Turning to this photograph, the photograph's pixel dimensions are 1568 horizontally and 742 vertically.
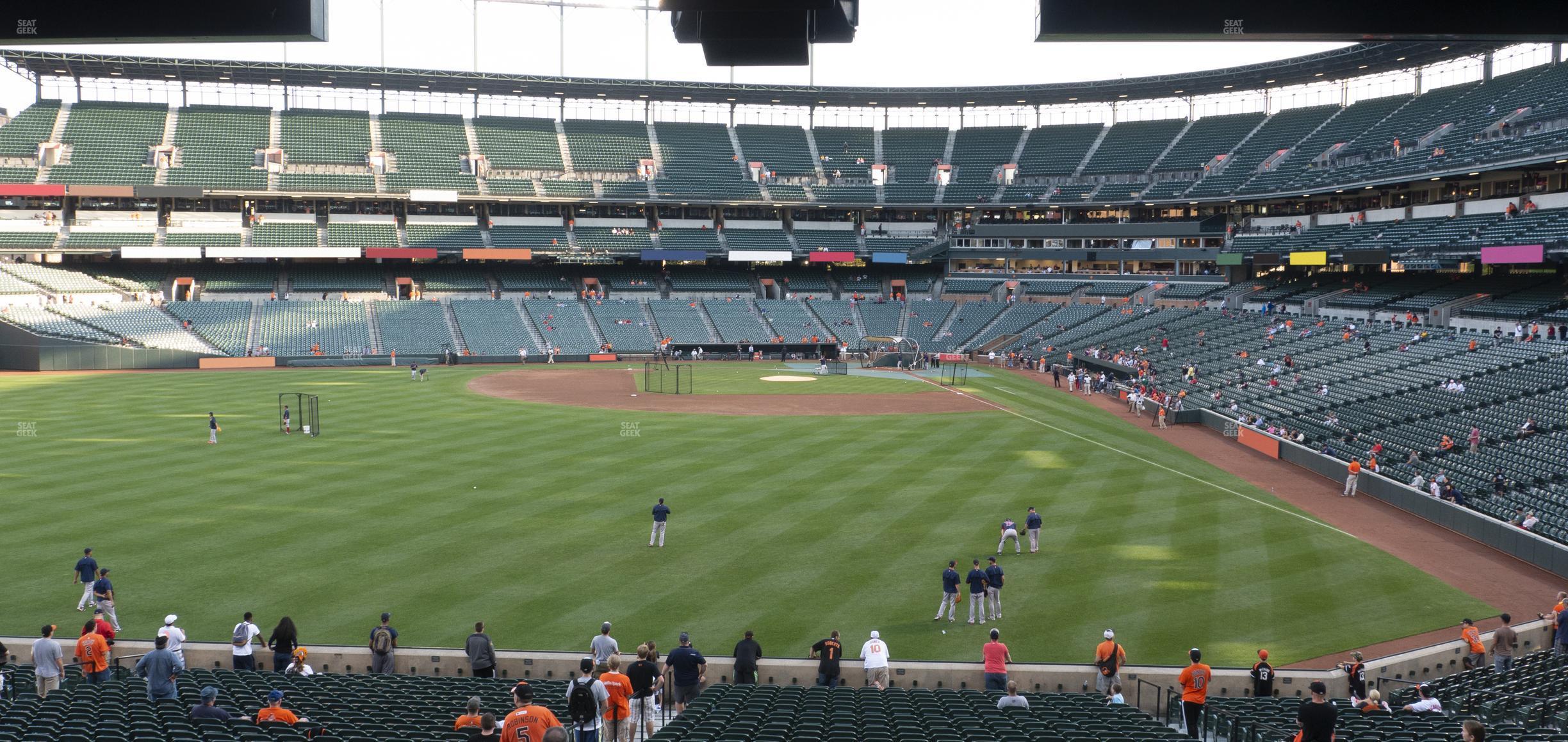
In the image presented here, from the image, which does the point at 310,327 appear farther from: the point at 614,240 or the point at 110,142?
the point at 614,240

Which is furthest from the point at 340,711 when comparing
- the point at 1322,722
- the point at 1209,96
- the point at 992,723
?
the point at 1209,96

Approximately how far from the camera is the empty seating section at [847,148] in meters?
104

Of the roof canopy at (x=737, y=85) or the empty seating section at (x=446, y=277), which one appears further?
the empty seating section at (x=446, y=277)

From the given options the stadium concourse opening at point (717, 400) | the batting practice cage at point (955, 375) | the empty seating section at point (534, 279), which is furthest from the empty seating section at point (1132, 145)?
the empty seating section at point (534, 279)

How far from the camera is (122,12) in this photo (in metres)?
6.52

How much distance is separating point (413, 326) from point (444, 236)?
1175 cm

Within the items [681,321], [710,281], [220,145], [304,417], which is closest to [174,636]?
[304,417]

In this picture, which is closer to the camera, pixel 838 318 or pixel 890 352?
pixel 890 352

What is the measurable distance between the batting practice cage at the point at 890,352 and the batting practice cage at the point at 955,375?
9.99 feet

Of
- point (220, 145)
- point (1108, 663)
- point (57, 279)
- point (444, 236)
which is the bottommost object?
point (1108, 663)

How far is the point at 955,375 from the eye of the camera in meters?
69.2

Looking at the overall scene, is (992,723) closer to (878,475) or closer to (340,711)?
(340,711)

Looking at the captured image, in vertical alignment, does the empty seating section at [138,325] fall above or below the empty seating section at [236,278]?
below

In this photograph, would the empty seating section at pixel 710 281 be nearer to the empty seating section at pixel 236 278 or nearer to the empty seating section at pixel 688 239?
the empty seating section at pixel 688 239
